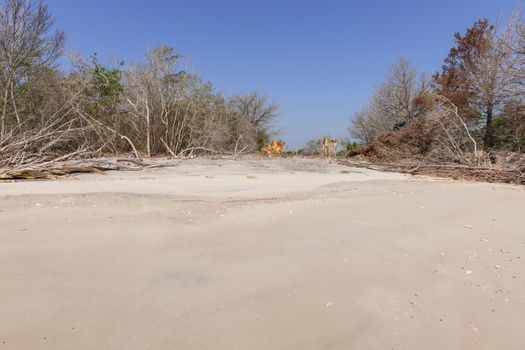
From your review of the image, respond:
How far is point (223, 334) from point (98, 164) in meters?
6.31

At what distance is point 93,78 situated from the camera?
1231 cm

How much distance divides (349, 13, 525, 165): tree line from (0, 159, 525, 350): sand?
6739 millimetres

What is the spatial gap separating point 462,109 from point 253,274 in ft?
61.9

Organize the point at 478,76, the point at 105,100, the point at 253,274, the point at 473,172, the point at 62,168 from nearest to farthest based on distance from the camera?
the point at 253,274
the point at 62,168
the point at 473,172
the point at 105,100
the point at 478,76

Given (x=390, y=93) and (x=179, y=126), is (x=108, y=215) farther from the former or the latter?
(x=390, y=93)

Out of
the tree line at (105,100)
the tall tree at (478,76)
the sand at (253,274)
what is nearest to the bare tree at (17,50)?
the tree line at (105,100)

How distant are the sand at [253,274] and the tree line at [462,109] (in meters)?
6.74

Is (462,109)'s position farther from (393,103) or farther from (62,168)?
(62,168)

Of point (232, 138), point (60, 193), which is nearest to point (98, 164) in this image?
point (60, 193)

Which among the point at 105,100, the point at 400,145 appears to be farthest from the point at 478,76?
the point at 105,100

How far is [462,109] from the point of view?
17812 mm

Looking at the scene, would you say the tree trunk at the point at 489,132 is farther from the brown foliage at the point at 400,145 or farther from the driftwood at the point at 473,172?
the driftwood at the point at 473,172

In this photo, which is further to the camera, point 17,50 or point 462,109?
point 462,109

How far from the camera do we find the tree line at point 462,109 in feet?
37.6
